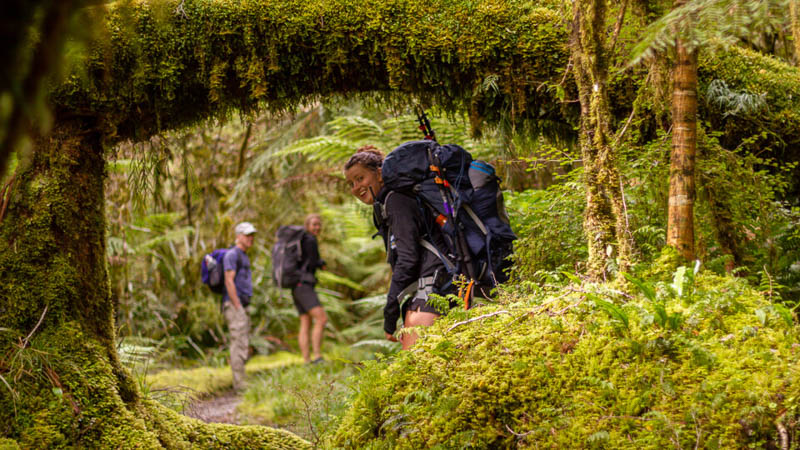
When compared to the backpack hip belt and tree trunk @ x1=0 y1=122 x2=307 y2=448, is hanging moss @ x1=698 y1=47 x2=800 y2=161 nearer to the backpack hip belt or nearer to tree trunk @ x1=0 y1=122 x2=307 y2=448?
the backpack hip belt

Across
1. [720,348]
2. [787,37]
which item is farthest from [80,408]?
[787,37]

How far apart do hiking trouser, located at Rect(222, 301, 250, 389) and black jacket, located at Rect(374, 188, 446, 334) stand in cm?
571

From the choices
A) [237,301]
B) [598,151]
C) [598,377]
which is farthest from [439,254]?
[237,301]

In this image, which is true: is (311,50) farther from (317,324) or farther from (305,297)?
(317,324)

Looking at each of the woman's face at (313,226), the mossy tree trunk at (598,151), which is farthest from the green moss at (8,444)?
the woman's face at (313,226)

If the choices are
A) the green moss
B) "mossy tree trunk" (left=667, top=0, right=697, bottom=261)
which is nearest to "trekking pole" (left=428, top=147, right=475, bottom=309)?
"mossy tree trunk" (left=667, top=0, right=697, bottom=261)

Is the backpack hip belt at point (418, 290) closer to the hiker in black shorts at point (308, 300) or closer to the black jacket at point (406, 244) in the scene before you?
the black jacket at point (406, 244)

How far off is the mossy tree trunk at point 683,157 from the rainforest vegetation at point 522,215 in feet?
0.04

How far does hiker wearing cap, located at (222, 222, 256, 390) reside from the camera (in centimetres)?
943

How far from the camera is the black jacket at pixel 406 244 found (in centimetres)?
435

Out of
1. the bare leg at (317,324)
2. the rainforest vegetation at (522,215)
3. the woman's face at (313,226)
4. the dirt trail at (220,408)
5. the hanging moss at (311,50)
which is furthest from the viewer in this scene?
the woman's face at (313,226)

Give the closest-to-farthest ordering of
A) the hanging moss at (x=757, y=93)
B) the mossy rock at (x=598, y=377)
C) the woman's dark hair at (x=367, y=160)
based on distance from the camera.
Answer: the mossy rock at (x=598, y=377) < the hanging moss at (x=757, y=93) < the woman's dark hair at (x=367, y=160)

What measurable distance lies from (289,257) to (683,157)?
8019mm

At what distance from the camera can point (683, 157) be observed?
3092mm
